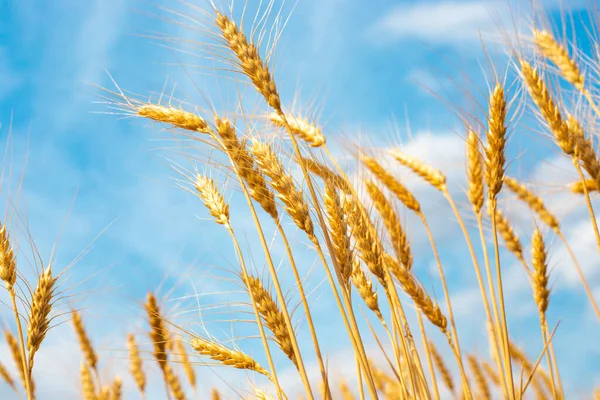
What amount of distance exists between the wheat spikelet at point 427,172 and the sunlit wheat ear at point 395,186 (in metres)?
0.26

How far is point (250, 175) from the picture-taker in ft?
8.06

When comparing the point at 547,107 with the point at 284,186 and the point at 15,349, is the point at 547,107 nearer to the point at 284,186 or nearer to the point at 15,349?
the point at 284,186

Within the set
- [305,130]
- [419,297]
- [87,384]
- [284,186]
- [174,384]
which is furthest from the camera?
[87,384]

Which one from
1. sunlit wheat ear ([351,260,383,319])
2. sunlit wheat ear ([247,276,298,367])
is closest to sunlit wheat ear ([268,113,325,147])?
sunlit wheat ear ([351,260,383,319])

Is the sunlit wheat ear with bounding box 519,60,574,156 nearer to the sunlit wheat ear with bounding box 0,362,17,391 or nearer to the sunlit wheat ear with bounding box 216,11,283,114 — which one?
the sunlit wheat ear with bounding box 216,11,283,114

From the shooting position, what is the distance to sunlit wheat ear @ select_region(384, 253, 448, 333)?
3039mm

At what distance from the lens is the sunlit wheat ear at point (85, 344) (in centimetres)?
462

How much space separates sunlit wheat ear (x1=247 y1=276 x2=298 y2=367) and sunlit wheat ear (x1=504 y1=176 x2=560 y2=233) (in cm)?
289

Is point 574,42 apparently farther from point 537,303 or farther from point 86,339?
point 86,339

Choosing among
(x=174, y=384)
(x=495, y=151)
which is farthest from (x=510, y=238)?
(x=174, y=384)

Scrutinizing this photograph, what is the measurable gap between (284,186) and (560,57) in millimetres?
3323

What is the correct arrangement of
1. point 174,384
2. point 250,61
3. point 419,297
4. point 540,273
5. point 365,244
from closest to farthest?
1. point 250,61
2. point 365,244
3. point 419,297
4. point 540,273
5. point 174,384

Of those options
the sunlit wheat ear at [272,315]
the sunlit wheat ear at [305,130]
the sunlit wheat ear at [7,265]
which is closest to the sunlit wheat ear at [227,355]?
the sunlit wheat ear at [272,315]

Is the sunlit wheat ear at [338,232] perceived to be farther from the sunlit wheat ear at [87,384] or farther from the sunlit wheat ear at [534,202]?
the sunlit wheat ear at [87,384]
